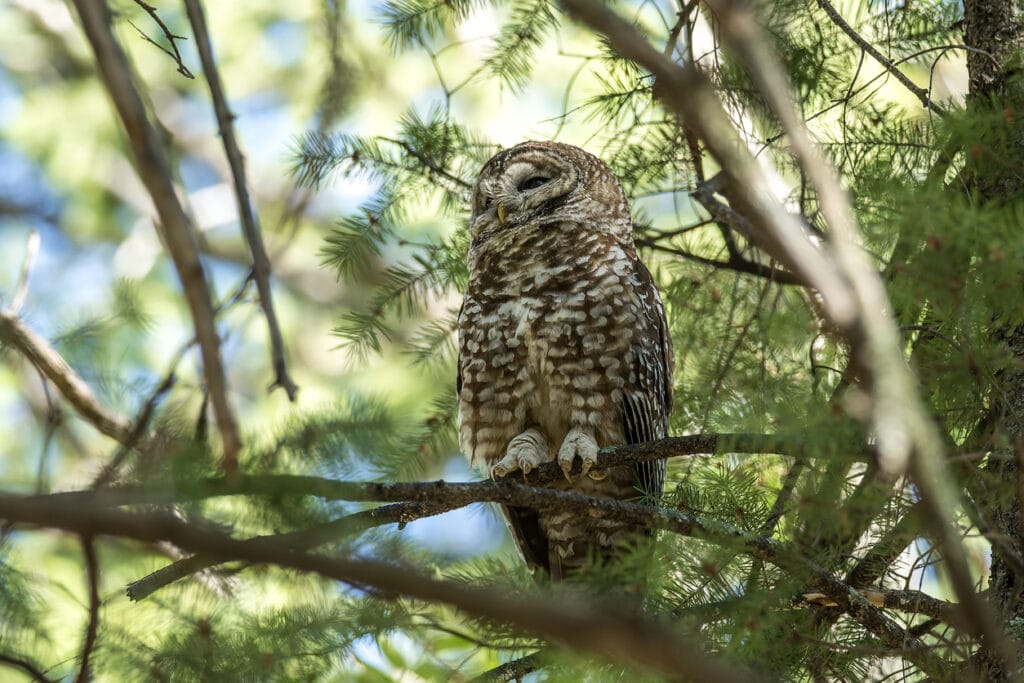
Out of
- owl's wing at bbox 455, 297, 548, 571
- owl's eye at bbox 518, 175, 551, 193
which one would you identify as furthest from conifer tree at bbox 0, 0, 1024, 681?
owl's wing at bbox 455, 297, 548, 571

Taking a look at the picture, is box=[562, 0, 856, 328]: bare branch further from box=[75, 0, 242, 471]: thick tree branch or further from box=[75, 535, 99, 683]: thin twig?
box=[75, 535, 99, 683]: thin twig

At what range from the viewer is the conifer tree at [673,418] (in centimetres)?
158

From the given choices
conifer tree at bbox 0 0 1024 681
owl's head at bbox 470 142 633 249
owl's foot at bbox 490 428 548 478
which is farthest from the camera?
owl's head at bbox 470 142 633 249

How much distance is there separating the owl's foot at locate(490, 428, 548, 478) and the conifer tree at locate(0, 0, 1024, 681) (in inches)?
3.6

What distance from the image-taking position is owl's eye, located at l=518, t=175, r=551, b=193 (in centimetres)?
470

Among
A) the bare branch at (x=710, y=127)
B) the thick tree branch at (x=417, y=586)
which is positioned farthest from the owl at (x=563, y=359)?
the thick tree branch at (x=417, y=586)

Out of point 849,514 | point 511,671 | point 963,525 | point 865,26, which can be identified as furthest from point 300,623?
point 865,26

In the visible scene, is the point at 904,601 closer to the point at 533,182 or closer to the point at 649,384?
the point at 649,384

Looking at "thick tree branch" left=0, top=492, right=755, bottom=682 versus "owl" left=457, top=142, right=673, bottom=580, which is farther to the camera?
"owl" left=457, top=142, right=673, bottom=580

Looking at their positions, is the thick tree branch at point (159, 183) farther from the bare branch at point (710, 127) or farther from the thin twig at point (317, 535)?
the bare branch at point (710, 127)

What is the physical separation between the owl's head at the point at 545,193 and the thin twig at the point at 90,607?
Answer: 2503 millimetres

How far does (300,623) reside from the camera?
2.75 m

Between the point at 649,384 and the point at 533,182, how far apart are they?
121 cm

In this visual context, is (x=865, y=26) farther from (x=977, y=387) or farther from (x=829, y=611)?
(x=829, y=611)
